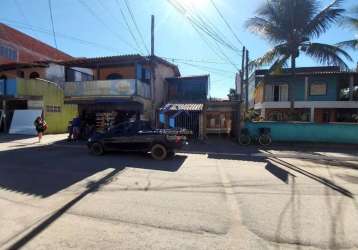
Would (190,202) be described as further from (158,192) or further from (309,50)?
(309,50)

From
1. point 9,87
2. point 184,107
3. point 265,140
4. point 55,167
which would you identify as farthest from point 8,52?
point 265,140

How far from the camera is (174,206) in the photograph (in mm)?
5133

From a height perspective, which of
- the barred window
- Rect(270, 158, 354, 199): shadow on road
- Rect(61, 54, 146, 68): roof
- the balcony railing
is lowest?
Rect(270, 158, 354, 199): shadow on road

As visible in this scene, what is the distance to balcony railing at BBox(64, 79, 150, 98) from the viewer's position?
55.3ft

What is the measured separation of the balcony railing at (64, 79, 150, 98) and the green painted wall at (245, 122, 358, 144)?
23.5 feet

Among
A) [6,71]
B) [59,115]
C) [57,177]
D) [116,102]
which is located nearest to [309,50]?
[116,102]

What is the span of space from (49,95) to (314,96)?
23.4 meters

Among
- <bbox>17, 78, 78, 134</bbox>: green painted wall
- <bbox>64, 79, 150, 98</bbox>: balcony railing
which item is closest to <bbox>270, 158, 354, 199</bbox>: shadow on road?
<bbox>64, 79, 150, 98</bbox>: balcony railing

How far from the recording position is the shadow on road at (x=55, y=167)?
6.41 metres

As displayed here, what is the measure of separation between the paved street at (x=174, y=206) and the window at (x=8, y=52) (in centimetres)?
2475

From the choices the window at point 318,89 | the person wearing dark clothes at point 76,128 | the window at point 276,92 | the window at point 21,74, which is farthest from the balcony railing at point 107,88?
the window at point 318,89

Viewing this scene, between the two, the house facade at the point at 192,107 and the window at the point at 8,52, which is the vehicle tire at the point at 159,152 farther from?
the window at the point at 8,52

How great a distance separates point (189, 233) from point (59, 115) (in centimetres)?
2199

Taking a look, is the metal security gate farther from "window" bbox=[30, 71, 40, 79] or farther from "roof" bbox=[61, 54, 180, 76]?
"window" bbox=[30, 71, 40, 79]
